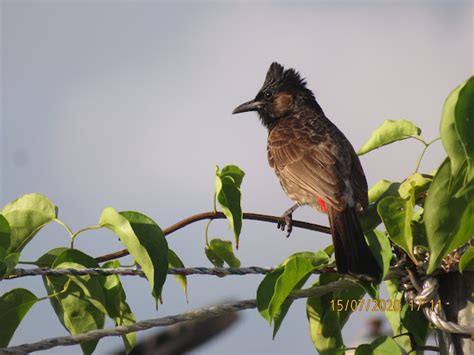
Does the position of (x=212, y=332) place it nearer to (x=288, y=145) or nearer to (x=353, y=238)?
(x=288, y=145)

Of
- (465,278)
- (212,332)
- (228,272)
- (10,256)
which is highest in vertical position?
(10,256)

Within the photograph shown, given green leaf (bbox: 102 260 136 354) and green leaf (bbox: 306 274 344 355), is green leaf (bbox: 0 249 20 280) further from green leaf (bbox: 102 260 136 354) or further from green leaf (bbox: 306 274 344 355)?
green leaf (bbox: 306 274 344 355)

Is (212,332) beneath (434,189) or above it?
beneath

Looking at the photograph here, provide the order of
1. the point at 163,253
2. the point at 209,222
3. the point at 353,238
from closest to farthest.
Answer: the point at 163,253 < the point at 209,222 < the point at 353,238

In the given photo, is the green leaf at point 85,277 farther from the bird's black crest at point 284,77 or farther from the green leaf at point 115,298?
the bird's black crest at point 284,77

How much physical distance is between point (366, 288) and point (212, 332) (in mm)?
4182

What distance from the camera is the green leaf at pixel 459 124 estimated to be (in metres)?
2.15

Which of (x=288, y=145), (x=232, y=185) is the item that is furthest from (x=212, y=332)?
(x=232, y=185)

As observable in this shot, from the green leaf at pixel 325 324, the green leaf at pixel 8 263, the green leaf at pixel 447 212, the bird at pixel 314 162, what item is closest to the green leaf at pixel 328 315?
the green leaf at pixel 325 324

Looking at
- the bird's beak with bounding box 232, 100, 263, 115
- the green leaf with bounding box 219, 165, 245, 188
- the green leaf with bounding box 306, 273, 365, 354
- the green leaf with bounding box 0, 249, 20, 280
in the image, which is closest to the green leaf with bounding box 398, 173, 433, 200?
the green leaf with bounding box 306, 273, 365, 354

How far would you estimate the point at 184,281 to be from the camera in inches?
122

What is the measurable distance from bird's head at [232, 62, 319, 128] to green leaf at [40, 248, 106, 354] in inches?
144

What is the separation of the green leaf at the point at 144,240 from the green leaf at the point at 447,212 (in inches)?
35.8

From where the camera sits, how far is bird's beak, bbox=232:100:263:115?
6.46 meters
